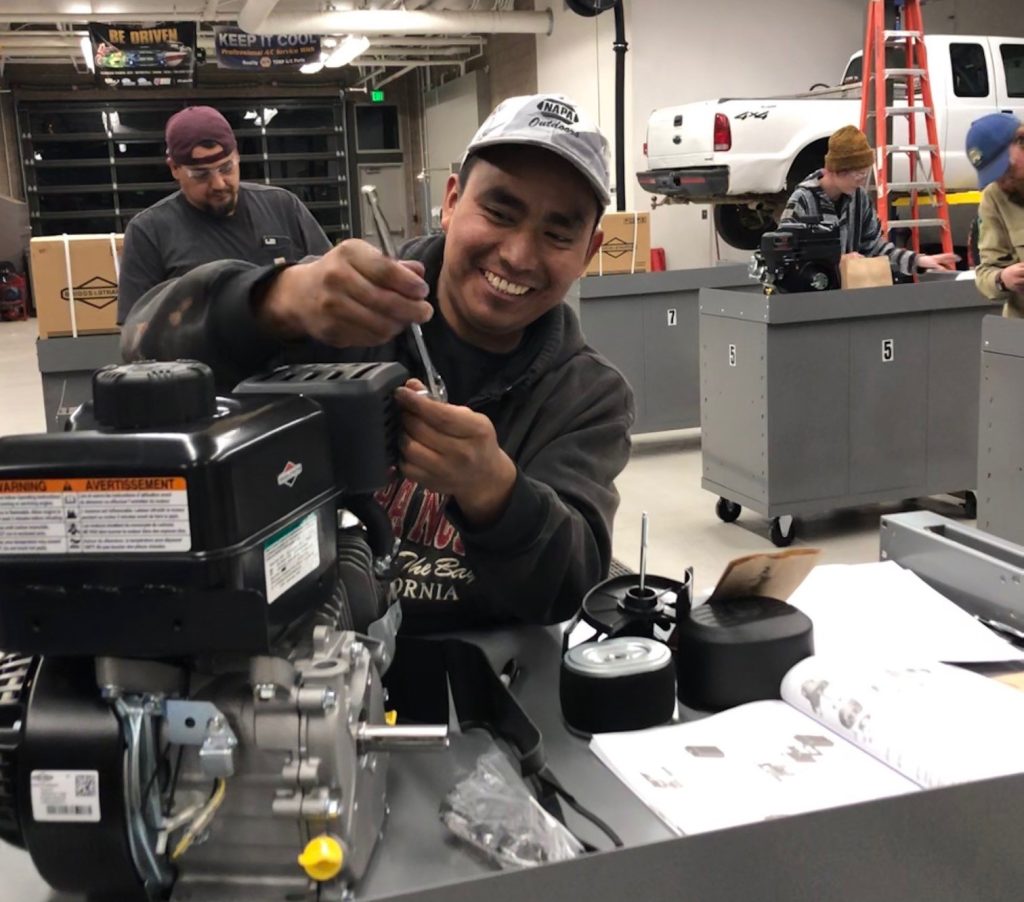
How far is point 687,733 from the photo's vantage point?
0.95 meters

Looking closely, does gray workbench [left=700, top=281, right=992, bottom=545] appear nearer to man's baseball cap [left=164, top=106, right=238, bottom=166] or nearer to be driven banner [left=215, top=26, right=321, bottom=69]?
man's baseball cap [left=164, top=106, right=238, bottom=166]

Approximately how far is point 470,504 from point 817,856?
47 centimetres

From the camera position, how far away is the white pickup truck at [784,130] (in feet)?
25.0

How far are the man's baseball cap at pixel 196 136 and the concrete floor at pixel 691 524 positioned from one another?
192cm

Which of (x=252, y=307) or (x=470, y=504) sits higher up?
(x=252, y=307)

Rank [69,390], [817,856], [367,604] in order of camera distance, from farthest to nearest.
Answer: [69,390], [367,604], [817,856]

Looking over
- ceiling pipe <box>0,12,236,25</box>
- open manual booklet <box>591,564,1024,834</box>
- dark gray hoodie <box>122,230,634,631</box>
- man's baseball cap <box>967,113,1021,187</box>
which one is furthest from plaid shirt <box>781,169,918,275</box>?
ceiling pipe <box>0,12,236,25</box>

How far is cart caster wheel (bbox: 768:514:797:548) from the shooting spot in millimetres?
3934

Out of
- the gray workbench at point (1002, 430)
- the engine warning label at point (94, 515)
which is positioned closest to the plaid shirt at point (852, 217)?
the gray workbench at point (1002, 430)

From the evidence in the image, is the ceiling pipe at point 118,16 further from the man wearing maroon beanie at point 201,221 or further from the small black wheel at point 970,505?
the small black wheel at point 970,505

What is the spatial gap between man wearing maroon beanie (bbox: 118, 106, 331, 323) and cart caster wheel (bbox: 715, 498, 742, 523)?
1837 mm

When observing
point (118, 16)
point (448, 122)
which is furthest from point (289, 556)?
point (448, 122)

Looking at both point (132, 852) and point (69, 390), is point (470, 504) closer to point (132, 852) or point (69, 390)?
point (132, 852)

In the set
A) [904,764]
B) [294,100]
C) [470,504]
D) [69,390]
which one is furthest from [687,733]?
[294,100]
